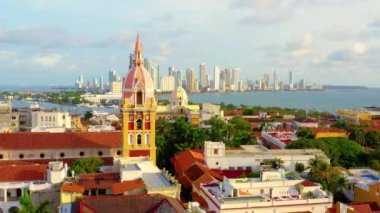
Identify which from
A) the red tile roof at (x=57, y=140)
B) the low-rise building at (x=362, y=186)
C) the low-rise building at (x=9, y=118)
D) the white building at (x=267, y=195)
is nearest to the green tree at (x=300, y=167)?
the low-rise building at (x=362, y=186)

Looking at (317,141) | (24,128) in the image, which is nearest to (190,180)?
(317,141)

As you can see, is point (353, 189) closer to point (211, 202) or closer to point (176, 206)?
point (211, 202)

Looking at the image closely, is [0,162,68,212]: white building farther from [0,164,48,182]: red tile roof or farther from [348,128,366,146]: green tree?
[348,128,366,146]: green tree

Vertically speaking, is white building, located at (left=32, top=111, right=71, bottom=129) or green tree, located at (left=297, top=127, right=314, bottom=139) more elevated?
white building, located at (left=32, top=111, right=71, bottom=129)

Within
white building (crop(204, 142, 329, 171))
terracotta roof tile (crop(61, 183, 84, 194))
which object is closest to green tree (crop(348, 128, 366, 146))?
white building (crop(204, 142, 329, 171))

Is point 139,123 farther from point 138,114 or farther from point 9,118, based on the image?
point 9,118

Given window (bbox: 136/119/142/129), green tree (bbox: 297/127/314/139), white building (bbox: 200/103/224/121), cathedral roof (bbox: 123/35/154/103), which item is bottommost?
green tree (bbox: 297/127/314/139)
